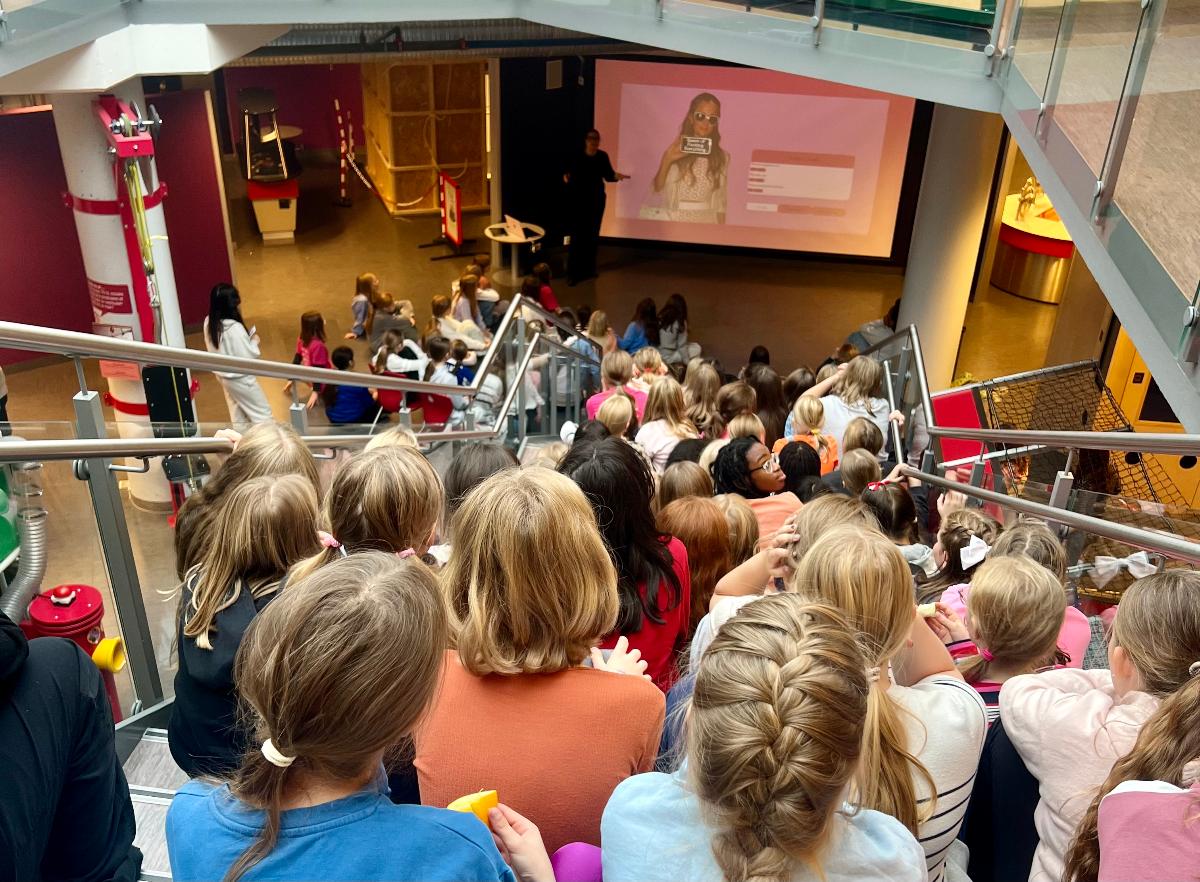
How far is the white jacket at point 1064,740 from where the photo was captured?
188cm

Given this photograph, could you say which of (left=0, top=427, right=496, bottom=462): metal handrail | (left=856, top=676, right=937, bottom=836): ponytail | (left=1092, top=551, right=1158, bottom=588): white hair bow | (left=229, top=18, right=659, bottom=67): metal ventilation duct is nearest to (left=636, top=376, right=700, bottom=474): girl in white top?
(left=1092, top=551, right=1158, bottom=588): white hair bow

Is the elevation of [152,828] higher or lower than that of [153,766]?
higher

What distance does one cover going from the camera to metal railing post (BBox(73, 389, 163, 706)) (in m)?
2.72

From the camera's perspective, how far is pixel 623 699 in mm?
1767

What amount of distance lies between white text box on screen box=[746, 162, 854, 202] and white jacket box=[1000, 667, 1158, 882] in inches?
434

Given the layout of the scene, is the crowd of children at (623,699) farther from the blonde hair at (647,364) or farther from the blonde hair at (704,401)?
the blonde hair at (647,364)

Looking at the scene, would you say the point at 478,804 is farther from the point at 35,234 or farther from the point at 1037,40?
the point at 35,234

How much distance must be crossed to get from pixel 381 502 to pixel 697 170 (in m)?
11.0

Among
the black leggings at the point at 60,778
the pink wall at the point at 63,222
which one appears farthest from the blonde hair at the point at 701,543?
the pink wall at the point at 63,222

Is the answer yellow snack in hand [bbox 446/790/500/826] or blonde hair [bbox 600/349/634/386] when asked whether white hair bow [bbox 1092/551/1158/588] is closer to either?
yellow snack in hand [bbox 446/790/500/826]

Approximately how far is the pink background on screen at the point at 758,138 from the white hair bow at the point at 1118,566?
31.9 feet

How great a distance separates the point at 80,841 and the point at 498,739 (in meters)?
0.75

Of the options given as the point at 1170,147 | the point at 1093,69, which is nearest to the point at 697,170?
the point at 1093,69

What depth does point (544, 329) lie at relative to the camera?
7.91 metres
